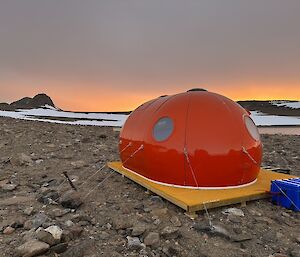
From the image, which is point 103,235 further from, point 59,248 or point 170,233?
point 170,233

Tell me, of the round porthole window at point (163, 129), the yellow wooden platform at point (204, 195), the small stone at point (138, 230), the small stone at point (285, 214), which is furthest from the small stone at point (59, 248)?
the small stone at point (285, 214)

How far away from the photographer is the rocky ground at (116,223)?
4.62 metres

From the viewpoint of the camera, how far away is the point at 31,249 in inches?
167

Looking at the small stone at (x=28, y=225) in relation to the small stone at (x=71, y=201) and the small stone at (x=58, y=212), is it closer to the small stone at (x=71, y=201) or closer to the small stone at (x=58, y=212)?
the small stone at (x=58, y=212)

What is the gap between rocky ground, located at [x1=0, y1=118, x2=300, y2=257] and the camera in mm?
4617

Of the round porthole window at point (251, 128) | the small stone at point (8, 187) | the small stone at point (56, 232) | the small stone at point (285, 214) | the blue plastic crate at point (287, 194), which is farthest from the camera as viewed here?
the small stone at point (8, 187)

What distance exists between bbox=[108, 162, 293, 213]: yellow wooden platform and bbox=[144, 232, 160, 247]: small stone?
909 millimetres

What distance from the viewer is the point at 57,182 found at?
7.93 meters

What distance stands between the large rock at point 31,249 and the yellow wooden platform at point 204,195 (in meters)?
2.42

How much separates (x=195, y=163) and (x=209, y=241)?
1.80 m

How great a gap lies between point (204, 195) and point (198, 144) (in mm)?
996

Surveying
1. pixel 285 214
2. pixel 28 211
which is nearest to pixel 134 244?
pixel 28 211

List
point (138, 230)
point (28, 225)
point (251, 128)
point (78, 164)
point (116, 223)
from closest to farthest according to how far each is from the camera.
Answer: point (138, 230) < point (28, 225) < point (116, 223) < point (251, 128) < point (78, 164)

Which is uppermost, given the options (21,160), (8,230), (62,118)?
(62,118)
